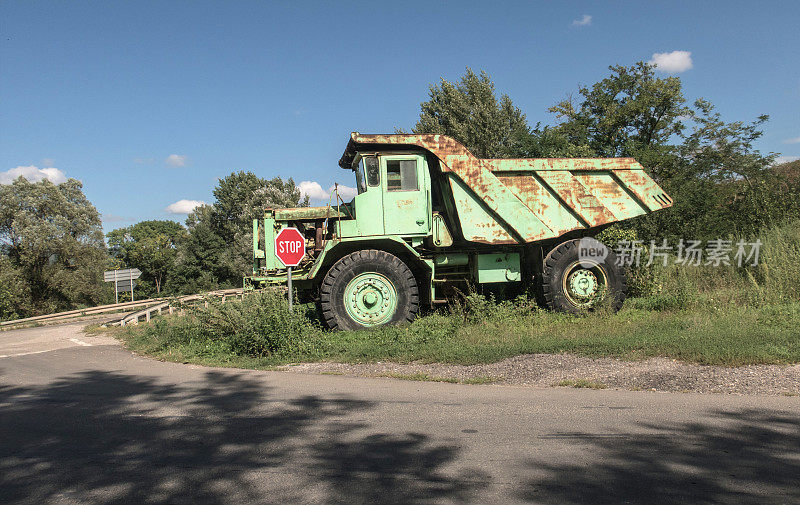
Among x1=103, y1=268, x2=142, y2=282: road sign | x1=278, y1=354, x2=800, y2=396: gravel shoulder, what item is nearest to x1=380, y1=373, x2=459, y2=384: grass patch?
x1=278, y1=354, x2=800, y2=396: gravel shoulder

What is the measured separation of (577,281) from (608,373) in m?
4.36

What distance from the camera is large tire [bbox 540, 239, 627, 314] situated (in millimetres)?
10102

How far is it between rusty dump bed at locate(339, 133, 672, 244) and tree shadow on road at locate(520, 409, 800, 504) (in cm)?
592

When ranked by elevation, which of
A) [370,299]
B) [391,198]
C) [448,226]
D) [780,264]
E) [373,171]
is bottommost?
[370,299]

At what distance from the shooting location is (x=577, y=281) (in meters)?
10.3

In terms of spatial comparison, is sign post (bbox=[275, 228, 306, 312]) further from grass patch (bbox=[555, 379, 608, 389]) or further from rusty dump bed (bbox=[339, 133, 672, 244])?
grass patch (bbox=[555, 379, 608, 389])

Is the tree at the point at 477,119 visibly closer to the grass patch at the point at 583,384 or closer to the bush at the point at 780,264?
the bush at the point at 780,264

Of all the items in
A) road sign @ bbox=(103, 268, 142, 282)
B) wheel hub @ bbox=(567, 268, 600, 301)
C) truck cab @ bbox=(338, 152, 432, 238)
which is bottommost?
wheel hub @ bbox=(567, 268, 600, 301)

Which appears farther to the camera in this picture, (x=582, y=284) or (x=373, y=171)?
(x=582, y=284)

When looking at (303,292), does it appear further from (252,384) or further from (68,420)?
(68,420)

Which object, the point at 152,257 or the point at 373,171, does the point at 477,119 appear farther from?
the point at 152,257

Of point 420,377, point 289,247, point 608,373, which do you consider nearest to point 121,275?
point 289,247

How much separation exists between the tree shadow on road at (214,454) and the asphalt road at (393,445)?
2 centimetres

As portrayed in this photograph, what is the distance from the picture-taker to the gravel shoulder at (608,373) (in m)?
5.61
